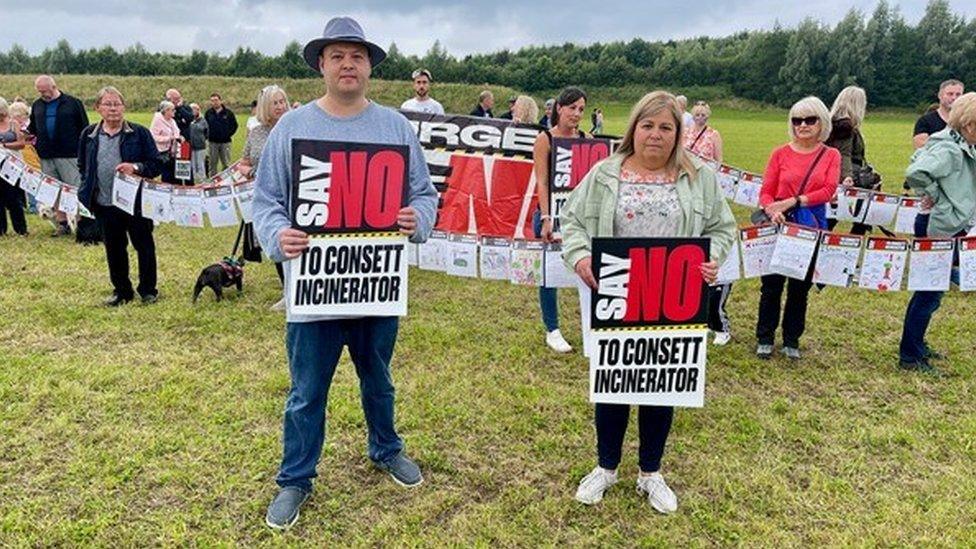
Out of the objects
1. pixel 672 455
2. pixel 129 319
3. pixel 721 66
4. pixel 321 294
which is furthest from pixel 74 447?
pixel 721 66

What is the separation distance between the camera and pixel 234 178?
7.29 meters

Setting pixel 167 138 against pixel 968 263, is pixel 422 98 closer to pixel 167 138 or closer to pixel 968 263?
pixel 167 138

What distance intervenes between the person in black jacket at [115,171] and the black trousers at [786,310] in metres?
5.76

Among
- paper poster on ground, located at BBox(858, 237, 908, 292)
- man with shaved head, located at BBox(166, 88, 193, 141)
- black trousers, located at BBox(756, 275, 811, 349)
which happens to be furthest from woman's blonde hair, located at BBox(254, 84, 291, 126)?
man with shaved head, located at BBox(166, 88, 193, 141)

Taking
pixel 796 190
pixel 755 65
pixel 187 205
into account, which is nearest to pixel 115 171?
pixel 187 205

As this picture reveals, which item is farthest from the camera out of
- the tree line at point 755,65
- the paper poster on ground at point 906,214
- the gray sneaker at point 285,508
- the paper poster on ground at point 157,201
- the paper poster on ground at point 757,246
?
the tree line at point 755,65

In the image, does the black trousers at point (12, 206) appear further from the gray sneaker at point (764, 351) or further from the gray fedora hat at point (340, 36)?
the gray sneaker at point (764, 351)

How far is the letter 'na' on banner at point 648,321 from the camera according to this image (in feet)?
9.78

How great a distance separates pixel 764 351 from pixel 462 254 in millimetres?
2789

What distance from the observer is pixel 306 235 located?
2.91 meters

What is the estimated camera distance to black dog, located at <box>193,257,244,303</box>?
264 inches

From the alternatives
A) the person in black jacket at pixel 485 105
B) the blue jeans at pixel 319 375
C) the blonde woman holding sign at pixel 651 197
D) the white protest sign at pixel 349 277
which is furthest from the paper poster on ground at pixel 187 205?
the person in black jacket at pixel 485 105

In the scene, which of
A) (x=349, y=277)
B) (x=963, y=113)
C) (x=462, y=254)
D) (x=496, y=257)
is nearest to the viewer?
(x=349, y=277)

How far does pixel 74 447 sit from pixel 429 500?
217cm
